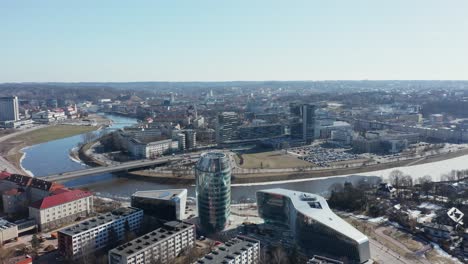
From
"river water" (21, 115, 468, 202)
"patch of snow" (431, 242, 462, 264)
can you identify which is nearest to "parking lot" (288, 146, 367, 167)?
"river water" (21, 115, 468, 202)

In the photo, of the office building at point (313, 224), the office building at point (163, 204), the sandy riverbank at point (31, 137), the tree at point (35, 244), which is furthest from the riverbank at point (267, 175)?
the tree at point (35, 244)

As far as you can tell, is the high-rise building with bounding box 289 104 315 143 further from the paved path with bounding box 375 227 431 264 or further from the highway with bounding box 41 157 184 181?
the paved path with bounding box 375 227 431 264

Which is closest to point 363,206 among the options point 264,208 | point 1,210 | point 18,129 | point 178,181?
point 264,208

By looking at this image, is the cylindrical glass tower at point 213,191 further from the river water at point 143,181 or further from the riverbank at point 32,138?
the riverbank at point 32,138

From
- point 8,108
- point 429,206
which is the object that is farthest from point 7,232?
point 8,108

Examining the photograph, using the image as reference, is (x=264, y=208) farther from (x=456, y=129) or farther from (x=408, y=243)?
(x=456, y=129)
